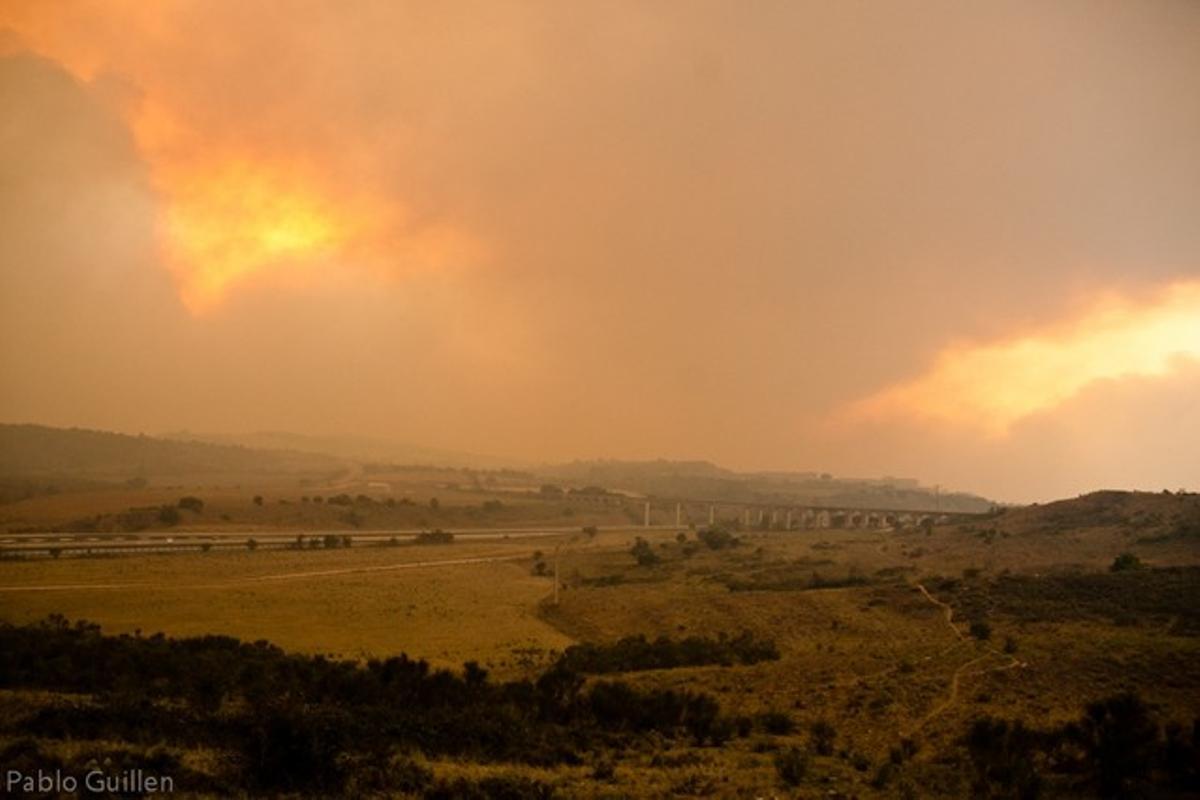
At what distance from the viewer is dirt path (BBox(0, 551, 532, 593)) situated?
180 ft

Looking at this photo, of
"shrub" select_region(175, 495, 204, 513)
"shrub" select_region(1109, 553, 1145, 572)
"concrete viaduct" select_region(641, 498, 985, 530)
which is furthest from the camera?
"concrete viaduct" select_region(641, 498, 985, 530)

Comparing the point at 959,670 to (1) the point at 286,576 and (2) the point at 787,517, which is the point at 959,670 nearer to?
(1) the point at 286,576

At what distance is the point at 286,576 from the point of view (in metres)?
68.1

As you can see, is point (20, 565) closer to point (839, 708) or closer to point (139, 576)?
point (139, 576)

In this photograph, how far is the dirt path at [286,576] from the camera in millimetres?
54938

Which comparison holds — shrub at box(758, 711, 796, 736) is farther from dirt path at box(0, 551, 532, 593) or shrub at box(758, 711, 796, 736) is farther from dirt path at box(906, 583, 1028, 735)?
dirt path at box(0, 551, 532, 593)

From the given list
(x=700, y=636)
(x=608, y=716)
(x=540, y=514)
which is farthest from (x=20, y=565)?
Answer: (x=540, y=514)

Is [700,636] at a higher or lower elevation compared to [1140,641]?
lower

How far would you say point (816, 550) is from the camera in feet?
309

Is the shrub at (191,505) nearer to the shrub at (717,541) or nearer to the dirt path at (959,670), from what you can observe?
the shrub at (717,541)

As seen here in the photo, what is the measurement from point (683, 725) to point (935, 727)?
27.1 feet

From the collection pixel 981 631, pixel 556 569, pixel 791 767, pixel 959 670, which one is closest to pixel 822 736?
pixel 791 767

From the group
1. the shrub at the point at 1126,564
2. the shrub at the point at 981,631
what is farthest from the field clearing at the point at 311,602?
the shrub at the point at 1126,564

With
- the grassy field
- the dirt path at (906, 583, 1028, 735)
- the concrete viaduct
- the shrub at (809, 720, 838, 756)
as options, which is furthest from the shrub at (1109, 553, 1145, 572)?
the concrete viaduct
